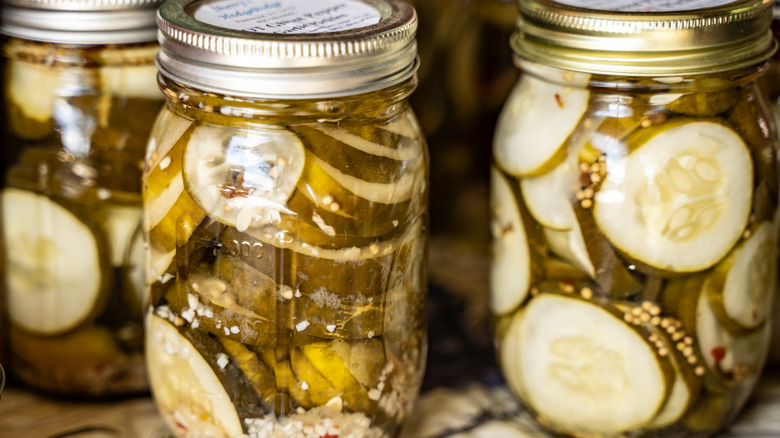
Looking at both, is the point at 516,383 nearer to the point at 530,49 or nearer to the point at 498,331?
the point at 498,331

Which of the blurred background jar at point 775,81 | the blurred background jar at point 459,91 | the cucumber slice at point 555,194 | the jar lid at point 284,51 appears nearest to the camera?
the jar lid at point 284,51

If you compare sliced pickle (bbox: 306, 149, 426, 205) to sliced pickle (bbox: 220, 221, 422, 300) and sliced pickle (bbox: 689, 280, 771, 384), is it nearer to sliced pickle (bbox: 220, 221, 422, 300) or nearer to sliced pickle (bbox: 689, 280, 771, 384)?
sliced pickle (bbox: 220, 221, 422, 300)

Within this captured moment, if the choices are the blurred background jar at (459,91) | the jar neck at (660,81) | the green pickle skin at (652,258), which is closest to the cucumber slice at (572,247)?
the green pickle skin at (652,258)

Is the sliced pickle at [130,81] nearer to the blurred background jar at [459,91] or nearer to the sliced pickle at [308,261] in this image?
the sliced pickle at [308,261]

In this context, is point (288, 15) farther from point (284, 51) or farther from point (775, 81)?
point (775, 81)

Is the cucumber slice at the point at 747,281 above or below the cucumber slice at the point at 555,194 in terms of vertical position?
below

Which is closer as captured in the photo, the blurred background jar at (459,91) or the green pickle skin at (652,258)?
the green pickle skin at (652,258)

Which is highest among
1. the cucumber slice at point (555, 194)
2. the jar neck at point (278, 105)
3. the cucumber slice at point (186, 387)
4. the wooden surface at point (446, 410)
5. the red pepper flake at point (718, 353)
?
the jar neck at point (278, 105)
